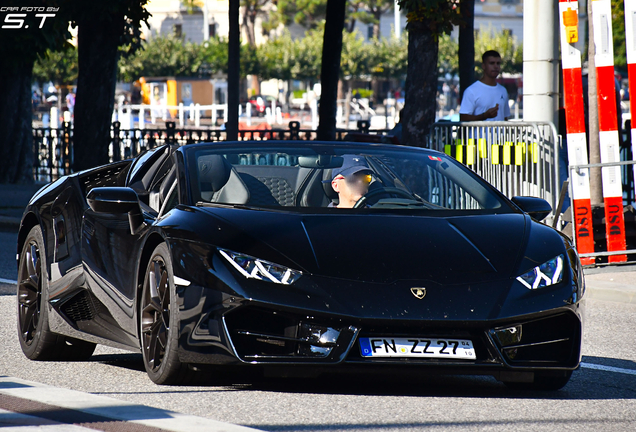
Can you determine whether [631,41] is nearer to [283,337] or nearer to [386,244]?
[386,244]

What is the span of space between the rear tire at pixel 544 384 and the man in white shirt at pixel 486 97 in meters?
7.49

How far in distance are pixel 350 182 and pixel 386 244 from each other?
0.86 m

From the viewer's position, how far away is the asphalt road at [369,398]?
4.71m

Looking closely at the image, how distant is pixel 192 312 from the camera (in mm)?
5074

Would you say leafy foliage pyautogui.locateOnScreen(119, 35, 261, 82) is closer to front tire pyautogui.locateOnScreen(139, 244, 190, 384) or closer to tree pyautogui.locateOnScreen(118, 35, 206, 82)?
tree pyautogui.locateOnScreen(118, 35, 206, 82)

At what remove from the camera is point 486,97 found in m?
13.1

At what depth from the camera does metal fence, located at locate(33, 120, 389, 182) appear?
76.1 ft

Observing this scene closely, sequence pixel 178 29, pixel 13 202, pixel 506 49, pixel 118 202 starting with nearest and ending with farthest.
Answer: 1. pixel 118 202
2. pixel 13 202
3. pixel 506 49
4. pixel 178 29

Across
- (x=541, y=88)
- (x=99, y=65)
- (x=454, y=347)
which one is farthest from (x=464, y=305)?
(x=99, y=65)

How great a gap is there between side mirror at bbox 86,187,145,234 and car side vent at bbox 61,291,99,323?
598 millimetres

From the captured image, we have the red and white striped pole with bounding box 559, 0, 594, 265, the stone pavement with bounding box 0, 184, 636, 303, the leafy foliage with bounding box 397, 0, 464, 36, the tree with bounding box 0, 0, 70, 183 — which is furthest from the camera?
the tree with bounding box 0, 0, 70, 183

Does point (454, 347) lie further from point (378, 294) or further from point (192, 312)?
point (192, 312)

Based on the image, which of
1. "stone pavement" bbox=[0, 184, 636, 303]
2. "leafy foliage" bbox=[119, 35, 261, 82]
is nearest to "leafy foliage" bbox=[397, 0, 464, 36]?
"stone pavement" bbox=[0, 184, 636, 303]

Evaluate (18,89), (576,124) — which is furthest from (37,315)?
(18,89)
